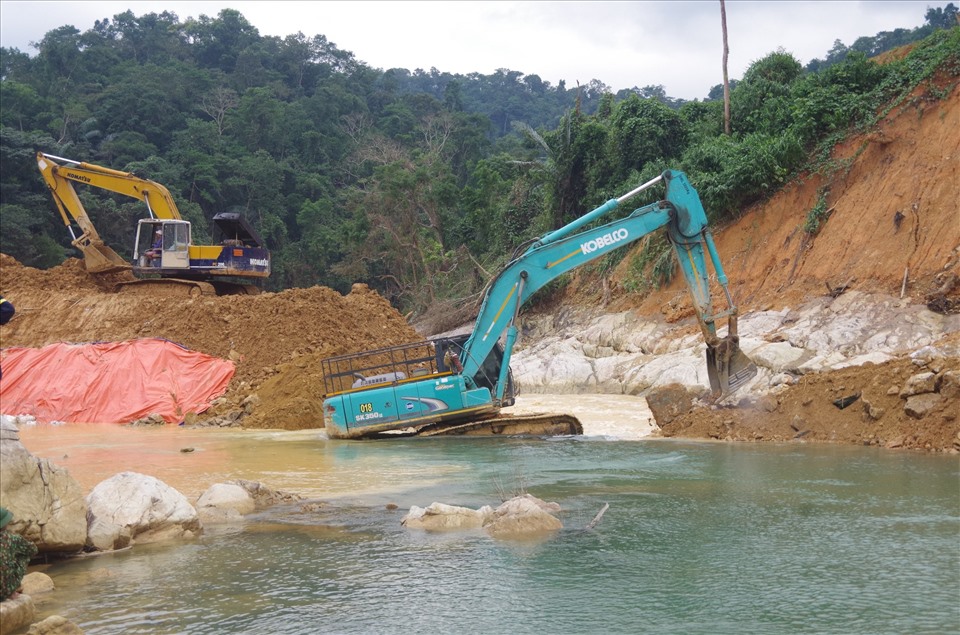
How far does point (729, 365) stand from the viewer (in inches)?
648

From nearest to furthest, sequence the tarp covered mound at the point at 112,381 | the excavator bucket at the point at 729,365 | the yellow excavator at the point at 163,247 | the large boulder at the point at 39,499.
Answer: the large boulder at the point at 39,499 < the excavator bucket at the point at 729,365 < the tarp covered mound at the point at 112,381 < the yellow excavator at the point at 163,247

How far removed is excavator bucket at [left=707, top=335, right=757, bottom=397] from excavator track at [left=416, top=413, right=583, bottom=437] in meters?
2.87

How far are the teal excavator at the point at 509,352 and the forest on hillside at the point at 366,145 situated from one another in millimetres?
10374

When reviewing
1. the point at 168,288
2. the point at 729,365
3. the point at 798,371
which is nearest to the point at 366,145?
the point at 168,288

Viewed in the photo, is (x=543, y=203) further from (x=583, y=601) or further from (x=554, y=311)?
(x=583, y=601)

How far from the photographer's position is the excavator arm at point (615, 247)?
16.5m

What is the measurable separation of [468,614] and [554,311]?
25.8m

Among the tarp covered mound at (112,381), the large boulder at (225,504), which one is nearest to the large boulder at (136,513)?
the large boulder at (225,504)

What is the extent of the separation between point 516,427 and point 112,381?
11774 millimetres

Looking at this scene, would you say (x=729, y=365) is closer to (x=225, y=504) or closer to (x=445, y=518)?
(x=445, y=518)

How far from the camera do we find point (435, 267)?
154 feet

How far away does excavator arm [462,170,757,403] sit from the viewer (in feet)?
54.1

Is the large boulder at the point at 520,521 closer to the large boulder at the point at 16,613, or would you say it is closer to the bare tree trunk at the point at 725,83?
the large boulder at the point at 16,613

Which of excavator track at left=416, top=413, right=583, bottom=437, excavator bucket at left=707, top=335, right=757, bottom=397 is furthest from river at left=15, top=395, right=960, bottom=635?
excavator track at left=416, top=413, right=583, bottom=437
